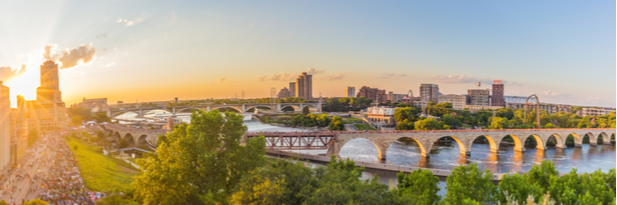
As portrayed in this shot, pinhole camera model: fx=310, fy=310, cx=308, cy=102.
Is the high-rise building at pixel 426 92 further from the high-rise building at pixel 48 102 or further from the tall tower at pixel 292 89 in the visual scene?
the high-rise building at pixel 48 102

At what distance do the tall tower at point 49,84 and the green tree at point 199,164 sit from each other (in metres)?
29.2

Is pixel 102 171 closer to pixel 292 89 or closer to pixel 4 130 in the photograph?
pixel 4 130

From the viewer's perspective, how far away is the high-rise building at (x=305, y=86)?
13412 centimetres

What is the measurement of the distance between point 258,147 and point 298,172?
11.3 feet

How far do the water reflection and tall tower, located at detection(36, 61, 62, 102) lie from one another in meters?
30.9

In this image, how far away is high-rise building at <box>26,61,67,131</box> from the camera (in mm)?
31517

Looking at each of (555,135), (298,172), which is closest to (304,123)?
(555,135)

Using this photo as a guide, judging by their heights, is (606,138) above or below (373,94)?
below

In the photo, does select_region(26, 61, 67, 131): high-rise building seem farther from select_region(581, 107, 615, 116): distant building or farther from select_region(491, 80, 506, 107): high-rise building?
select_region(491, 80, 506, 107): high-rise building

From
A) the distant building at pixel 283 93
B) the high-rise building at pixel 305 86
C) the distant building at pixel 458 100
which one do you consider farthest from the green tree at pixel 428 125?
the distant building at pixel 283 93

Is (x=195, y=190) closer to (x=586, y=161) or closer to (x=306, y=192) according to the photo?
(x=306, y=192)

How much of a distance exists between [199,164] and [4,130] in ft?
37.3

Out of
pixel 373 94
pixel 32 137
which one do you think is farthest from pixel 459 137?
pixel 373 94

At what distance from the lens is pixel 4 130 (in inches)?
572
